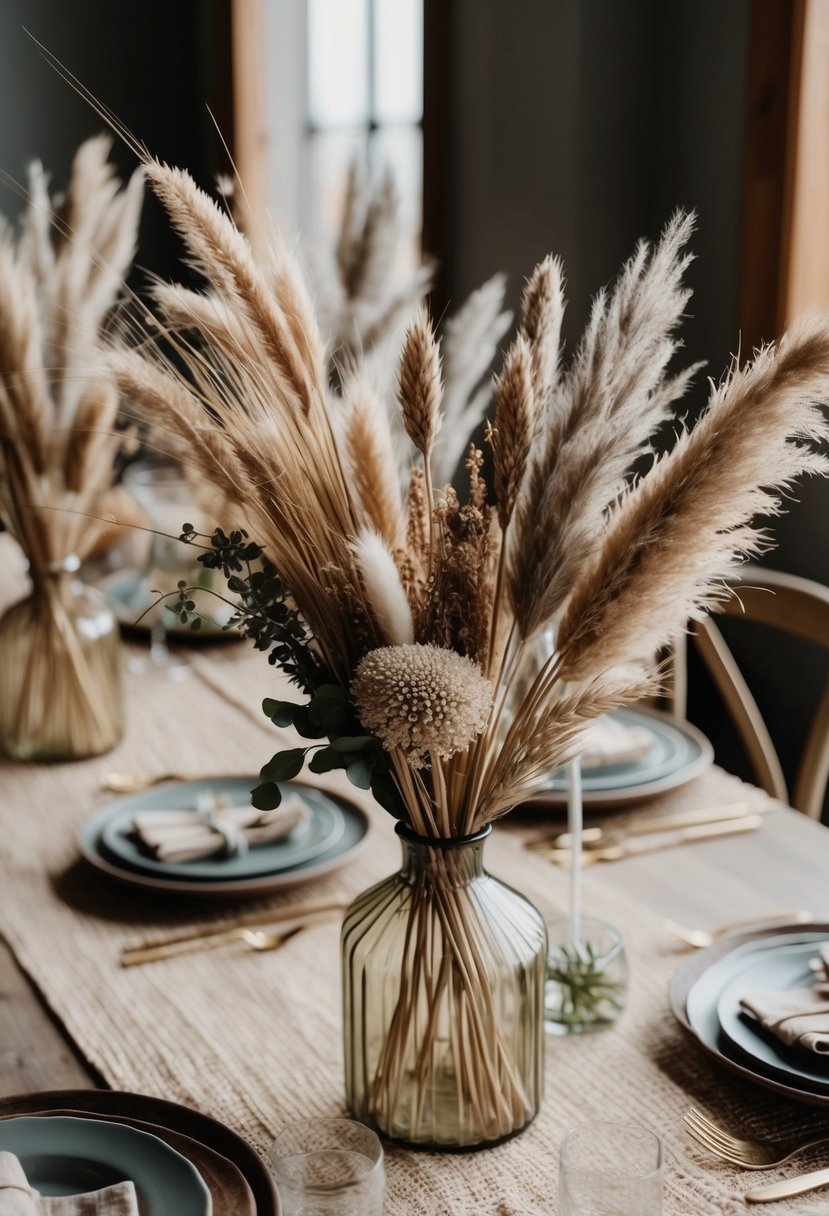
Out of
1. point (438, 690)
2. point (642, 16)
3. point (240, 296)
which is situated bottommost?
point (438, 690)

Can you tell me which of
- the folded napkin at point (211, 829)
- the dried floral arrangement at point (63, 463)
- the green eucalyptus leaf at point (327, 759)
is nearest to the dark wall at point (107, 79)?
the dried floral arrangement at point (63, 463)

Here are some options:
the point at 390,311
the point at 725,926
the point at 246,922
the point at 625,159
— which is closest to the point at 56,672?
the point at 246,922

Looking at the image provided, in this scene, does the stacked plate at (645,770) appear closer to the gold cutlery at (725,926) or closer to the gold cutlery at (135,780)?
the gold cutlery at (725,926)

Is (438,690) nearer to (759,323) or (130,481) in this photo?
(130,481)

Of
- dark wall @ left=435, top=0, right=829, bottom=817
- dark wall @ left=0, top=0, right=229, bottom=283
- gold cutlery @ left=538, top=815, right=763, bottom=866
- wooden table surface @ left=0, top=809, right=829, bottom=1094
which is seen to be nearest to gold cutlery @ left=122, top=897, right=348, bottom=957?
wooden table surface @ left=0, top=809, right=829, bottom=1094

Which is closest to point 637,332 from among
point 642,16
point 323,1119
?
point 323,1119

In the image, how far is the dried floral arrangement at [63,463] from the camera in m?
1.61

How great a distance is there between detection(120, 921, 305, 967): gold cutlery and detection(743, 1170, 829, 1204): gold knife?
0.49m

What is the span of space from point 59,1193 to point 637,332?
0.61 meters

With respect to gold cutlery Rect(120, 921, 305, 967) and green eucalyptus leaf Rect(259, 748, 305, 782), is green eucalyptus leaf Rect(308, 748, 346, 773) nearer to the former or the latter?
green eucalyptus leaf Rect(259, 748, 305, 782)

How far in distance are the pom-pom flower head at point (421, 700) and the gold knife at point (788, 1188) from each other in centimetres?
35

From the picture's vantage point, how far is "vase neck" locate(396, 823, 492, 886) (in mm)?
889

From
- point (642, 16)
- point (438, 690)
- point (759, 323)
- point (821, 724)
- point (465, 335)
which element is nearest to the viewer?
point (438, 690)

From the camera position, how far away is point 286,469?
34.0 inches
